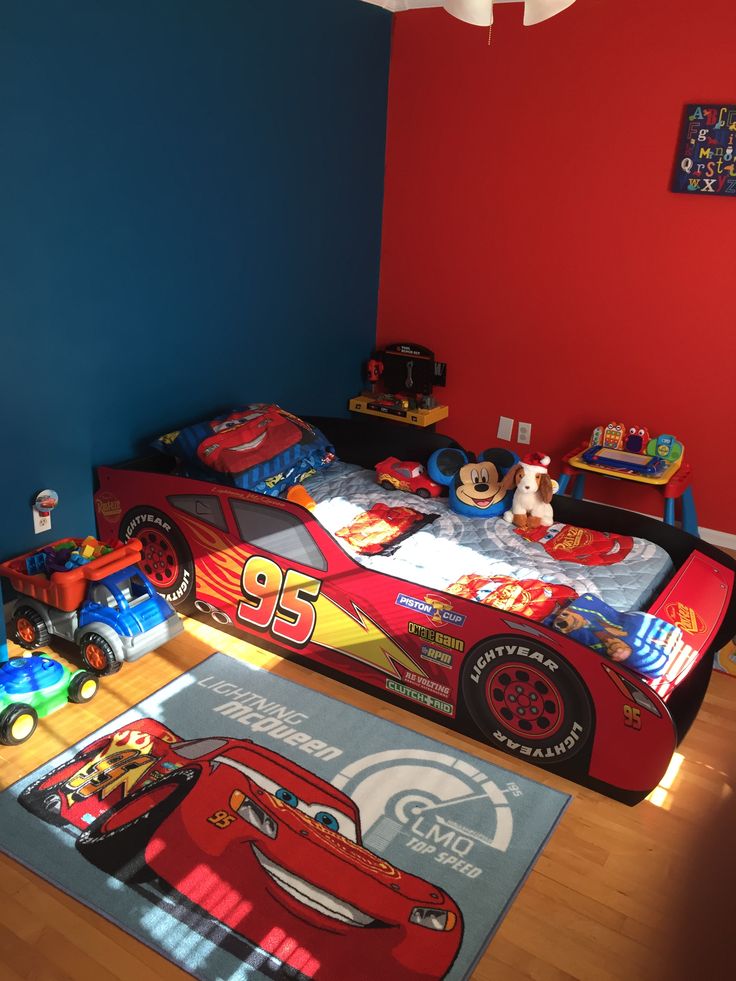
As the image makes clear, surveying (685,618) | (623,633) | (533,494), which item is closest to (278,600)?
(533,494)

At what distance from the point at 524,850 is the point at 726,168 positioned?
2.95 meters

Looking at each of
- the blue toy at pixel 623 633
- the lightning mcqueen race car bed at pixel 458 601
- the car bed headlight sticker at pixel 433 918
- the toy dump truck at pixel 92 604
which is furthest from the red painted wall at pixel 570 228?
the car bed headlight sticker at pixel 433 918

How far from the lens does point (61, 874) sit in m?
2.06

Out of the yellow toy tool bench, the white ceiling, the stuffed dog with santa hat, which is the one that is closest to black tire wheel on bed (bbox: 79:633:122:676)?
the stuffed dog with santa hat

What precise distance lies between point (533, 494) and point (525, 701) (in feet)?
3.22

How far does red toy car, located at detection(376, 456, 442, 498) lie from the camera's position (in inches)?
138

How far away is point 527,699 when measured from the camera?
8.05 feet

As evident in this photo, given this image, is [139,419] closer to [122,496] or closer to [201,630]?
[122,496]

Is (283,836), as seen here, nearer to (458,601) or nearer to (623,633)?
(458,601)

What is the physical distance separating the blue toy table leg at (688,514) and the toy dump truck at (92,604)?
237cm

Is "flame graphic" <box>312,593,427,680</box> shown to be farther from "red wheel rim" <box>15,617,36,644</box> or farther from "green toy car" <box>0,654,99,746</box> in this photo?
"red wheel rim" <box>15,617,36,644</box>

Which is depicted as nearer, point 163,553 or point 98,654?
point 98,654

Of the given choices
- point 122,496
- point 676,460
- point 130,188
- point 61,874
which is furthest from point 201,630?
point 676,460

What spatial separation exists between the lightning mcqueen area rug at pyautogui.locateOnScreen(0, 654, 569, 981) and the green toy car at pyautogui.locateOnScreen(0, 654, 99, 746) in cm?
17
